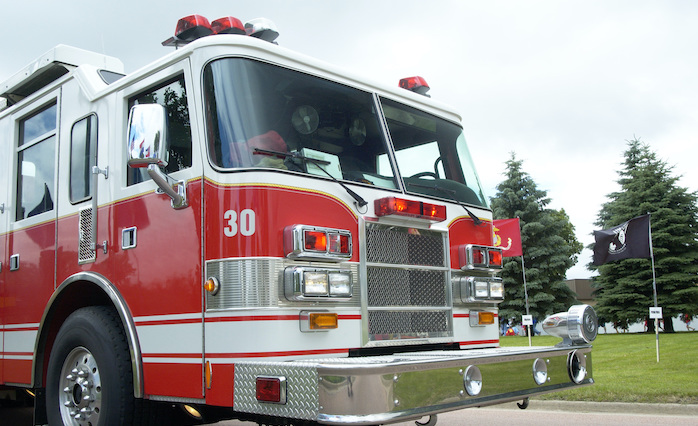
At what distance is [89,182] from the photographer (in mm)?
4875

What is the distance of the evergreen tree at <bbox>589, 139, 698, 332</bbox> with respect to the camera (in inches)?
1233

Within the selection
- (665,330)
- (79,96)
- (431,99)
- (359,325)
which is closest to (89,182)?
(79,96)

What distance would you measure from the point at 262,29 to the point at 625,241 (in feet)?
46.0

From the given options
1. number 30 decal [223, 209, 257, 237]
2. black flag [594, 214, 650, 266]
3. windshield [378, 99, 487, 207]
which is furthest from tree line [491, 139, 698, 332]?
number 30 decal [223, 209, 257, 237]

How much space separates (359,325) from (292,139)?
1.21m

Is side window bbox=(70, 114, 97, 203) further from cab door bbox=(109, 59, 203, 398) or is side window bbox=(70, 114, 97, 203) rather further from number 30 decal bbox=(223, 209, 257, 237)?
number 30 decal bbox=(223, 209, 257, 237)

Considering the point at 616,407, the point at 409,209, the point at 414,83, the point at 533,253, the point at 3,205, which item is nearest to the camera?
the point at 409,209

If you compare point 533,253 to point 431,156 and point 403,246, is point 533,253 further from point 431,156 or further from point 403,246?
point 403,246

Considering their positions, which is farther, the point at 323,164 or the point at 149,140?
the point at 323,164

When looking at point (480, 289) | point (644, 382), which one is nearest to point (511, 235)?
point (644, 382)

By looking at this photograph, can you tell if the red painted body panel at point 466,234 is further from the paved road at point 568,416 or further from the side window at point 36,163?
the side window at point 36,163

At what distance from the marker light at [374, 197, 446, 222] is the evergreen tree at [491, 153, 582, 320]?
31.0 metres

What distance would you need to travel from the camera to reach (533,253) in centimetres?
3541

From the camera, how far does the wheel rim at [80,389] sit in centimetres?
438
